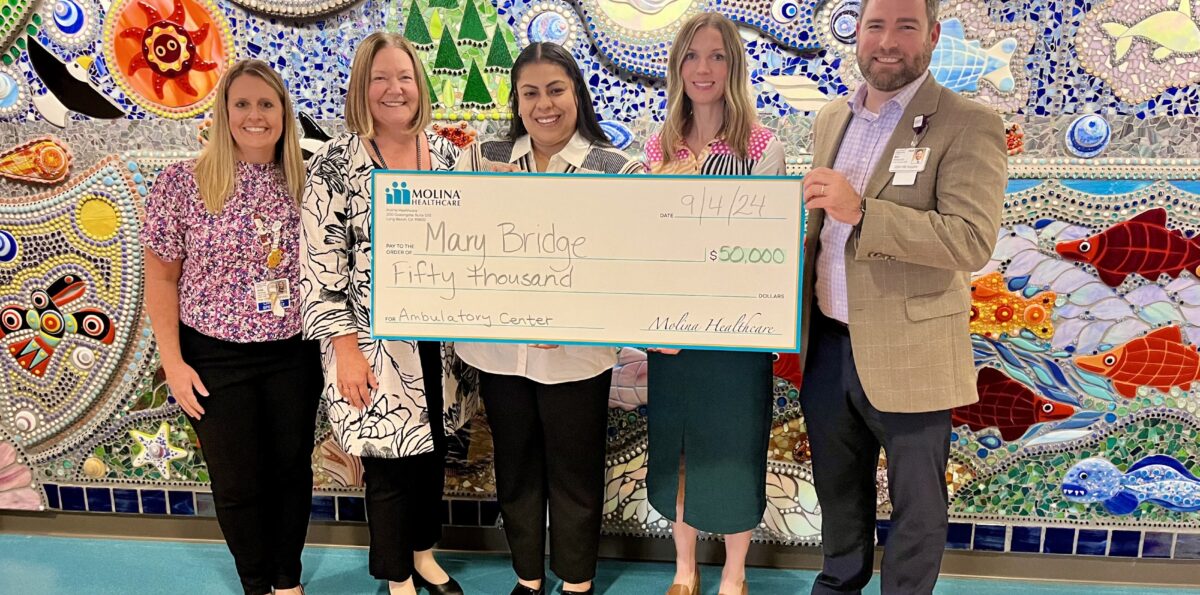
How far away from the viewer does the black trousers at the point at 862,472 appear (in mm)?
1804

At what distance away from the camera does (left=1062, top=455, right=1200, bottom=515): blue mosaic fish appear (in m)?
2.41

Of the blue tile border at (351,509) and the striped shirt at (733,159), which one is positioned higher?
the striped shirt at (733,159)

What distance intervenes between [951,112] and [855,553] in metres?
1.12

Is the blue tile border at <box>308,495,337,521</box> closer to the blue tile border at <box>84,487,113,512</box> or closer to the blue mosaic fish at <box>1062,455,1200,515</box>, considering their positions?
the blue tile border at <box>84,487,113,512</box>

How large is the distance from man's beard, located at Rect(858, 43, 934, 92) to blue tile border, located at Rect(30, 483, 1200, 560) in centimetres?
133

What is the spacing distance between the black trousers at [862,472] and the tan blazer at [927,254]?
0.08m

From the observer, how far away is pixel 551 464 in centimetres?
211

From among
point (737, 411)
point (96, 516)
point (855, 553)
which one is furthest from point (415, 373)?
point (96, 516)

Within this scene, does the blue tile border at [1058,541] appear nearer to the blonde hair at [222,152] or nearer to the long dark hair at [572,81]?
the long dark hair at [572,81]

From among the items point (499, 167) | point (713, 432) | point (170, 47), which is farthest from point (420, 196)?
point (170, 47)

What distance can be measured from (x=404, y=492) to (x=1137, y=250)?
2.24m

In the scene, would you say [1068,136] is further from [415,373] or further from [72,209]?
[72,209]

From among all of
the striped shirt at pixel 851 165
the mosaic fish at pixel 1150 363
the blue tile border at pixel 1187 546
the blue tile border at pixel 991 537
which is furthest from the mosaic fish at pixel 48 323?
the blue tile border at pixel 1187 546

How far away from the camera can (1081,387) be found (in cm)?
236
